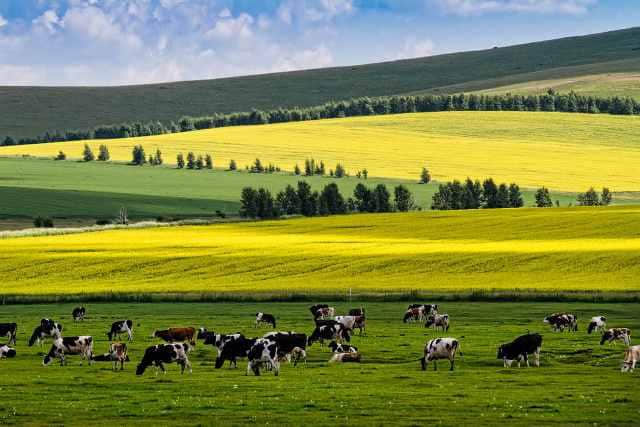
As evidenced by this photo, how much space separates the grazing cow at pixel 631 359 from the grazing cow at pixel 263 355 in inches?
321

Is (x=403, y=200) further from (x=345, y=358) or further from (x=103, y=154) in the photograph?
(x=345, y=358)

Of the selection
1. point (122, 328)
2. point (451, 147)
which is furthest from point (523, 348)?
point (451, 147)

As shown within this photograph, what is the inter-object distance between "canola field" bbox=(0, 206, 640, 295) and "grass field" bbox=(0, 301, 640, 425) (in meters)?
13.6

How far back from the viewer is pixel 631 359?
31.2 metres

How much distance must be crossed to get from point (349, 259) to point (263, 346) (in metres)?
32.3

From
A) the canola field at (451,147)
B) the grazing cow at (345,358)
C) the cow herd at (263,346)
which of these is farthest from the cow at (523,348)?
the canola field at (451,147)

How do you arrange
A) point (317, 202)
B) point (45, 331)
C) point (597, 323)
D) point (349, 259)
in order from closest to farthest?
point (45, 331)
point (597, 323)
point (349, 259)
point (317, 202)

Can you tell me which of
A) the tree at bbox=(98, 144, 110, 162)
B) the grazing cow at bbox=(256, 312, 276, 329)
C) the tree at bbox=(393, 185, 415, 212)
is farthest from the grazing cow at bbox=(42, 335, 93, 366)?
the tree at bbox=(98, 144, 110, 162)

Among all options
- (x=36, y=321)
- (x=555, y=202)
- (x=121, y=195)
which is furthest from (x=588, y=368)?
(x=121, y=195)

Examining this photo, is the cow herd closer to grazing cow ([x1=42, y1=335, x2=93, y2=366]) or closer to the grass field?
grazing cow ([x1=42, y1=335, x2=93, y2=366])

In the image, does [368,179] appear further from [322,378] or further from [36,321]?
[322,378]

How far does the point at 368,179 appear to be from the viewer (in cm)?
13625

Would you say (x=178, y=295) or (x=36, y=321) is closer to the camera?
(x=36, y=321)

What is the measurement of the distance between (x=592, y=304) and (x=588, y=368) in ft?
58.2
